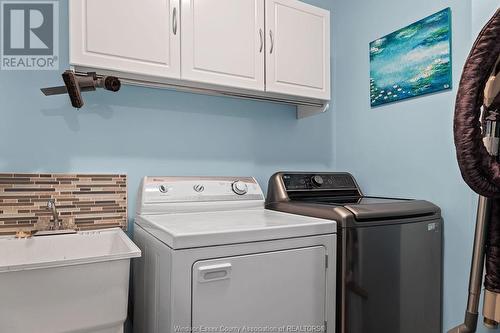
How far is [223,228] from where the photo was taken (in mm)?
1233

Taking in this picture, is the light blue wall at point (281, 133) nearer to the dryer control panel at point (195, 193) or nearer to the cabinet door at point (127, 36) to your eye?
the dryer control panel at point (195, 193)

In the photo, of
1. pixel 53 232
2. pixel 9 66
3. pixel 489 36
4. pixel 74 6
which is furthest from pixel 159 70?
pixel 489 36

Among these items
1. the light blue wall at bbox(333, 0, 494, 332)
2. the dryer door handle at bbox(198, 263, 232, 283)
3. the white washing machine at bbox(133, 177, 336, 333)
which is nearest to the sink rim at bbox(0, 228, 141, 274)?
the white washing machine at bbox(133, 177, 336, 333)

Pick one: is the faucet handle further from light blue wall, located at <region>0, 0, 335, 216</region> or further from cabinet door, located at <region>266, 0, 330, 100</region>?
cabinet door, located at <region>266, 0, 330, 100</region>

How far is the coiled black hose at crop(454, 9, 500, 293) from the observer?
0.92 m

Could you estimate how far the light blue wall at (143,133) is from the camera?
1549mm

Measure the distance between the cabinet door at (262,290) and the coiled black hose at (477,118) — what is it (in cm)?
66

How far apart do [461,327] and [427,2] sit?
172cm

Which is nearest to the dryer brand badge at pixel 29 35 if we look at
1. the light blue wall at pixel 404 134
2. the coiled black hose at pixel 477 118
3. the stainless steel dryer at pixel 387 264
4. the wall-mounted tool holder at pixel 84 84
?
the wall-mounted tool holder at pixel 84 84

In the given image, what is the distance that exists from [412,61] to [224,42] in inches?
45.3

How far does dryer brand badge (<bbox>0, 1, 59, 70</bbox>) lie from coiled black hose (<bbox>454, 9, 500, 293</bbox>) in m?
1.81

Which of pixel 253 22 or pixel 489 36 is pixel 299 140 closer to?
pixel 253 22

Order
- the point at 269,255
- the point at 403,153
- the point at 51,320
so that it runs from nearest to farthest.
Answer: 1. the point at 51,320
2. the point at 269,255
3. the point at 403,153

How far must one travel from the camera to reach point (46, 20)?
1.63 m
